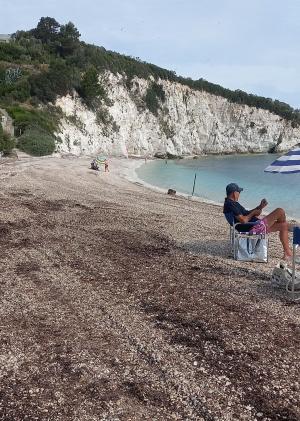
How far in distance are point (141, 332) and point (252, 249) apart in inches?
160

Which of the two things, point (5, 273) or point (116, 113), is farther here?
point (116, 113)

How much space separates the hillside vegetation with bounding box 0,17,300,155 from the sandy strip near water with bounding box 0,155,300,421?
34.6 m

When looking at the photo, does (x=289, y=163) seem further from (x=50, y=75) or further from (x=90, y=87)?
(x=90, y=87)

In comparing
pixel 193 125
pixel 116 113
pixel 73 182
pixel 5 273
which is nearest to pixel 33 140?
pixel 73 182

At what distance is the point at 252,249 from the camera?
351 inches

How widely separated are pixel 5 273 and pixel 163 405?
450cm

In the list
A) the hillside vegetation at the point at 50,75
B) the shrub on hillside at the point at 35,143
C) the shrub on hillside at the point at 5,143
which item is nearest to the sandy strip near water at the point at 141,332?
the shrub on hillside at the point at 5,143

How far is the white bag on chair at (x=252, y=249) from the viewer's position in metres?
8.88

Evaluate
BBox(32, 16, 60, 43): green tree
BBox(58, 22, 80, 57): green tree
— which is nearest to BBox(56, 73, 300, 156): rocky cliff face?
BBox(58, 22, 80, 57): green tree

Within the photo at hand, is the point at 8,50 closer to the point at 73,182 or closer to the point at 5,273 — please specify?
the point at 73,182

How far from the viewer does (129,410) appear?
390 centimetres

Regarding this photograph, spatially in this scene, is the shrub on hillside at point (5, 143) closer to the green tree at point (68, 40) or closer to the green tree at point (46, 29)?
the green tree at point (68, 40)

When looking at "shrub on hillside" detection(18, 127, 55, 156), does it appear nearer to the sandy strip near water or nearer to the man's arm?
the sandy strip near water

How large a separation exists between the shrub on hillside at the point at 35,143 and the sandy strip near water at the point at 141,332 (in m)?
32.4
